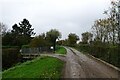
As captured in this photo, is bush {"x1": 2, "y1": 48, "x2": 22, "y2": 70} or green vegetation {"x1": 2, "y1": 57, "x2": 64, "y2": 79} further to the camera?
bush {"x1": 2, "y1": 48, "x2": 22, "y2": 70}

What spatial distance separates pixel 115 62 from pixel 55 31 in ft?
307

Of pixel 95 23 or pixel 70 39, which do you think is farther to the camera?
pixel 70 39

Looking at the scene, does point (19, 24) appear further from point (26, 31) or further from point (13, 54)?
point (13, 54)

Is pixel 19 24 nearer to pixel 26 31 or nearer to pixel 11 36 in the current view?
pixel 26 31

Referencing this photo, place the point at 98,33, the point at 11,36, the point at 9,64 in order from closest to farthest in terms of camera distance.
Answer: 1. the point at 9,64
2. the point at 98,33
3. the point at 11,36

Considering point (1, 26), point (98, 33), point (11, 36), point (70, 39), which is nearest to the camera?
point (98, 33)

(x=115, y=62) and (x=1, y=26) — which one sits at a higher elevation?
(x=1, y=26)

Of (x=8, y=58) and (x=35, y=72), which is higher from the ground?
(x=8, y=58)

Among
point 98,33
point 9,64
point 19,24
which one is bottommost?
point 9,64

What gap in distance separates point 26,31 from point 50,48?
63307 mm

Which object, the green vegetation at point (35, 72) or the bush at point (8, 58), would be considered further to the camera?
the bush at point (8, 58)

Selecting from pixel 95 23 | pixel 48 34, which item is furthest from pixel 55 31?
pixel 95 23

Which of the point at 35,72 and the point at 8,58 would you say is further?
the point at 8,58

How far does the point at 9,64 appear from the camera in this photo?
5259 centimetres
